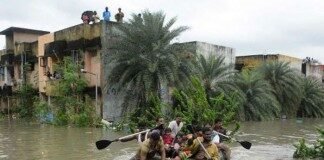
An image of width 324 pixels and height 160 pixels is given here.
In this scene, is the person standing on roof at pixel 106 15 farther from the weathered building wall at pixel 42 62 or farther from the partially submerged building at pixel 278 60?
the partially submerged building at pixel 278 60

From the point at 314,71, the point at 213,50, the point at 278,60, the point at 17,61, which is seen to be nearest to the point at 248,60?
the point at 278,60

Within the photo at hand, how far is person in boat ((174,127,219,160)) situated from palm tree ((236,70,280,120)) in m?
18.9

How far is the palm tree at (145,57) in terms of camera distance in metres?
23.5

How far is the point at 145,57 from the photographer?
23.6 m

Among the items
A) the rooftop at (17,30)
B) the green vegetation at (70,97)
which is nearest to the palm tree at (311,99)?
the green vegetation at (70,97)

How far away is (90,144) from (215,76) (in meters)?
12.2

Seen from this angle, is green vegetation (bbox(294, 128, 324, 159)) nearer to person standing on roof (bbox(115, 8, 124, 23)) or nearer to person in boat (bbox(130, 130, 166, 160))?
person in boat (bbox(130, 130, 166, 160))

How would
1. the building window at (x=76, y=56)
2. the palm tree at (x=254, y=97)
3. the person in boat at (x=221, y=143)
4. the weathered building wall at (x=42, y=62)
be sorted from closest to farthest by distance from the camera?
1. the person in boat at (x=221, y=143)
2. the building window at (x=76, y=56)
3. the palm tree at (x=254, y=97)
4. the weathered building wall at (x=42, y=62)

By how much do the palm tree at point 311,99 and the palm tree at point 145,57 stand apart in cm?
1608

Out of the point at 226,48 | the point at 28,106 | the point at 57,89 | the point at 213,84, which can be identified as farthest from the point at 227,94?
the point at 28,106

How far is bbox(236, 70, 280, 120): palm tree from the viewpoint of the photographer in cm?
3050

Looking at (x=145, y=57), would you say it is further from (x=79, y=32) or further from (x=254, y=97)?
(x=254, y=97)

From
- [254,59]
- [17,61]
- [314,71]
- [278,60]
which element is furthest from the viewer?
[314,71]

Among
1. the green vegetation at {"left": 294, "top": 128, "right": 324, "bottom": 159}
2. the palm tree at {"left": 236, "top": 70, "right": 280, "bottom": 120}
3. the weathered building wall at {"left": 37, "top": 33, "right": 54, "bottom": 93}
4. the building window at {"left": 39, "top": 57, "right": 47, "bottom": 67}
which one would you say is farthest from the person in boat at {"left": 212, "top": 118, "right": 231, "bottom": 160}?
the building window at {"left": 39, "top": 57, "right": 47, "bottom": 67}
